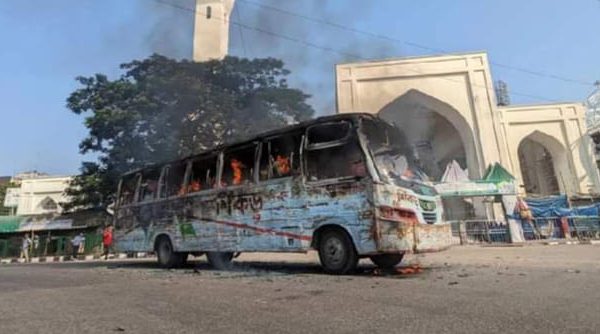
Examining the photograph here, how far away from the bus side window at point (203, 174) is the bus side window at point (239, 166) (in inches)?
14.0

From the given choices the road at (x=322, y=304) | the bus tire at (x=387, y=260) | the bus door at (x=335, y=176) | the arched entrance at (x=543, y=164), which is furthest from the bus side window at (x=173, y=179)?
the arched entrance at (x=543, y=164)

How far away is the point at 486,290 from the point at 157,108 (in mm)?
17932

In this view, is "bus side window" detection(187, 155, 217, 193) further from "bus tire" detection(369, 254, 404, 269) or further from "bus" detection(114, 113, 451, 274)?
"bus tire" detection(369, 254, 404, 269)

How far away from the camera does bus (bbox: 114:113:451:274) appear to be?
6.68m

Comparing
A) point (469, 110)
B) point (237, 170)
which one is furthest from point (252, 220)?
point (469, 110)

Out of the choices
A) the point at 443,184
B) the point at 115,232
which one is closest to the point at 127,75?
the point at 115,232

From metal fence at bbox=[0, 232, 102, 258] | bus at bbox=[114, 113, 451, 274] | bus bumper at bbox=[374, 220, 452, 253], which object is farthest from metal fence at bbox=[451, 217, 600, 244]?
metal fence at bbox=[0, 232, 102, 258]

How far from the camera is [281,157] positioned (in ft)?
25.8

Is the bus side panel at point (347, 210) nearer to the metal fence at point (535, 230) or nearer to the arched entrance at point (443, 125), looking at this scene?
the metal fence at point (535, 230)

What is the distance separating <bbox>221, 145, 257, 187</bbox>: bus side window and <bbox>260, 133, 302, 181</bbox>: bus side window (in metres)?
0.33

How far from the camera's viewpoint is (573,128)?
24.6 meters

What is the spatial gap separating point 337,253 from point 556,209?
14.1m

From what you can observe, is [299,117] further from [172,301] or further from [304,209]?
[172,301]

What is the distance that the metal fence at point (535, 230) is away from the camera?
16.6m
